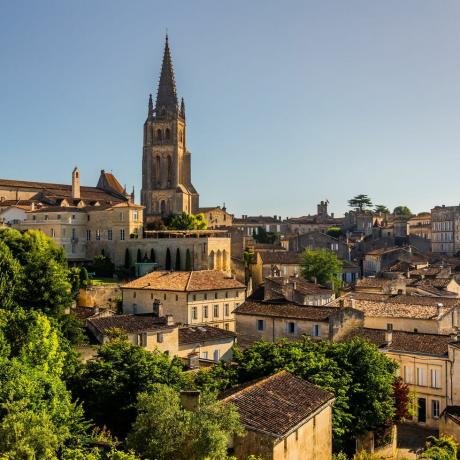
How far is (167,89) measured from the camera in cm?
10081

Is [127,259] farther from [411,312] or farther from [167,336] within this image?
[411,312]

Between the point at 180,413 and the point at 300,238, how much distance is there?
81.2m

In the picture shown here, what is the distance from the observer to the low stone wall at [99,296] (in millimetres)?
56500

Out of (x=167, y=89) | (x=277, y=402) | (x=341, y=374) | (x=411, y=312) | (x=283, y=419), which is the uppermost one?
(x=167, y=89)

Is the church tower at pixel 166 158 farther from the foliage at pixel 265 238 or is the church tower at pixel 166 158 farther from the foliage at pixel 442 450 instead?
the foliage at pixel 442 450

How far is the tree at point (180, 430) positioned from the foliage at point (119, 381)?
6211 millimetres

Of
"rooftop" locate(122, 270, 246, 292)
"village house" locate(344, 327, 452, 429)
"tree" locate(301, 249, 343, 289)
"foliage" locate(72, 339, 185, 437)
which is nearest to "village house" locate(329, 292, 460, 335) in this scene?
"village house" locate(344, 327, 452, 429)

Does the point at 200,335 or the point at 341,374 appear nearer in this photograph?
the point at 341,374

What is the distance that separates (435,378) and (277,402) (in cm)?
1839

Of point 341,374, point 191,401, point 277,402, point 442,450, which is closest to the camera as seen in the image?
point 191,401

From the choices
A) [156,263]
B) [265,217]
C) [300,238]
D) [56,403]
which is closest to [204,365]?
[56,403]

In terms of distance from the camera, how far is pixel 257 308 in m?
42.9

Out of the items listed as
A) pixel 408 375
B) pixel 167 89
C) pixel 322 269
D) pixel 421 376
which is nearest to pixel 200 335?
pixel 408 375

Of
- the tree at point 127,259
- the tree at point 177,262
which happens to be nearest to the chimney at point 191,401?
the tree at point 177,262
